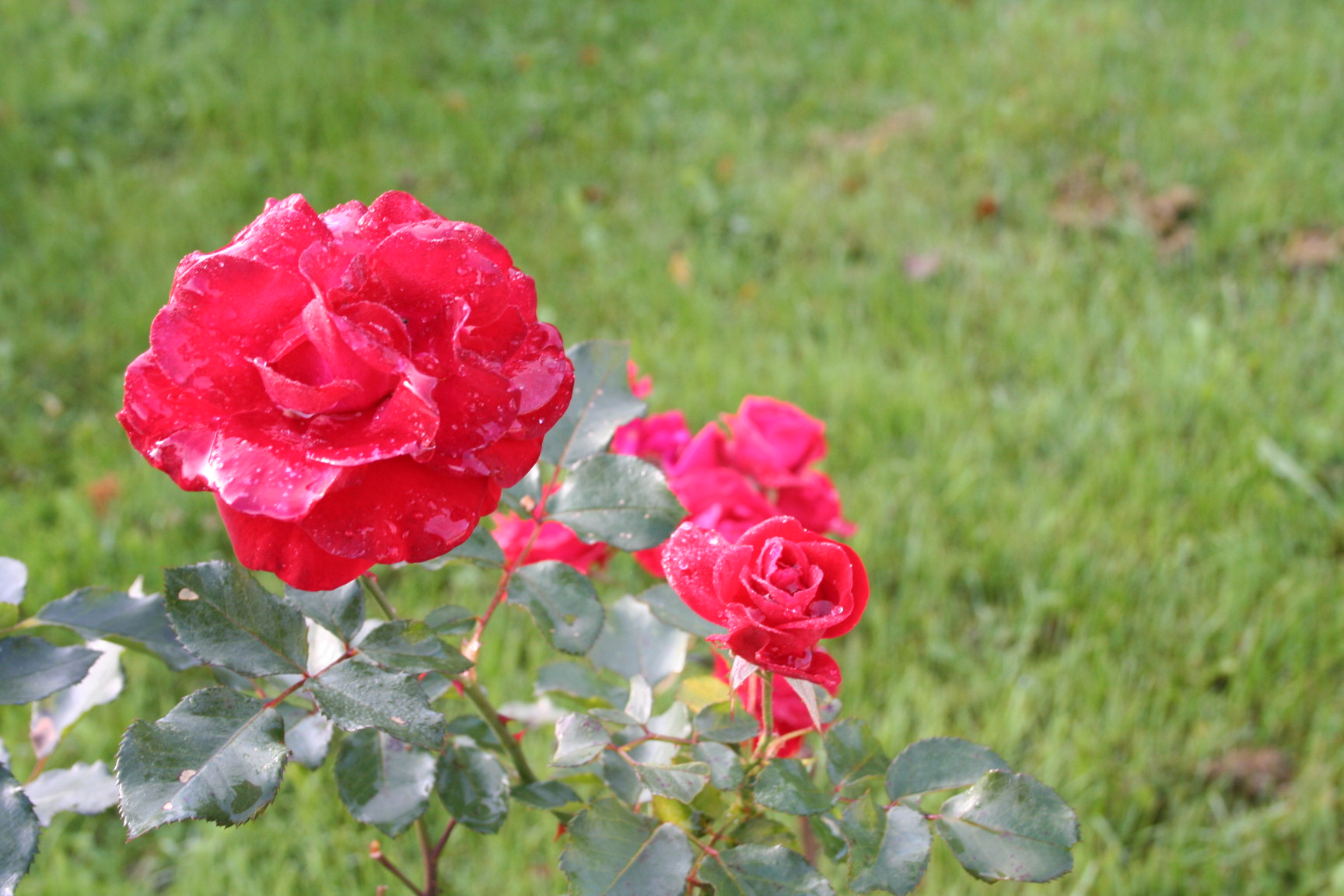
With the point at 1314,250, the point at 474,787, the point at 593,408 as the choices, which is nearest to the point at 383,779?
the point at 474,787

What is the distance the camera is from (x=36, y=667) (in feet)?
1.91

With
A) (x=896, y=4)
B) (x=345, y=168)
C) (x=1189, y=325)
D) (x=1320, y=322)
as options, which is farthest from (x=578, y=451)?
(x=896, y=4)

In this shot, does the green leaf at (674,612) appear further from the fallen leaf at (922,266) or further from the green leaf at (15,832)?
the fallen leaf at (922,266)

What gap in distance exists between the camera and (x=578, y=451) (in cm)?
69

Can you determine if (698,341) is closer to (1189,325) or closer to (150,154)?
(1189,325)

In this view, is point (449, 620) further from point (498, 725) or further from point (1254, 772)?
point (1254, 772)

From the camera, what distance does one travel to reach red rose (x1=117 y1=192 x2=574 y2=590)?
1.41 ft

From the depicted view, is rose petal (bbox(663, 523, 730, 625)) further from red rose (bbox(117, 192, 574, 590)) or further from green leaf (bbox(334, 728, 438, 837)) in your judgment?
green leaf (bbox(334, 728, 438, 837))

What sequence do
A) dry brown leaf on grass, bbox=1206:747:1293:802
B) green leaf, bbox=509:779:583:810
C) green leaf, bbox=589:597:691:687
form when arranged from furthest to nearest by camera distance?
dry brown leaf on grass, bbox=1206:747:1293:802
green leaf, bbox=589:597:691:687
green leaf, bbox=509:779:583:810

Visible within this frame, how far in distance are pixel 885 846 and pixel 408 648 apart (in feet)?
0.85

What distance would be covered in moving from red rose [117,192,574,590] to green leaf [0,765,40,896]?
18cm

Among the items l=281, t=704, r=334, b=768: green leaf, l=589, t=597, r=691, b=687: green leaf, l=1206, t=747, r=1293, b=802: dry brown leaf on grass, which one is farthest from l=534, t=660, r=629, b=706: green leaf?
l=1206, t=747, r=1293, b=802: dry brown leaf on grass

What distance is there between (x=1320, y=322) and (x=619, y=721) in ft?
6.97

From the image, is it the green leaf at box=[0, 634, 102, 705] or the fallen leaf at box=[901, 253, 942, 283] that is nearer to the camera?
the green leaf at box=[0, 634, 102, 705]
